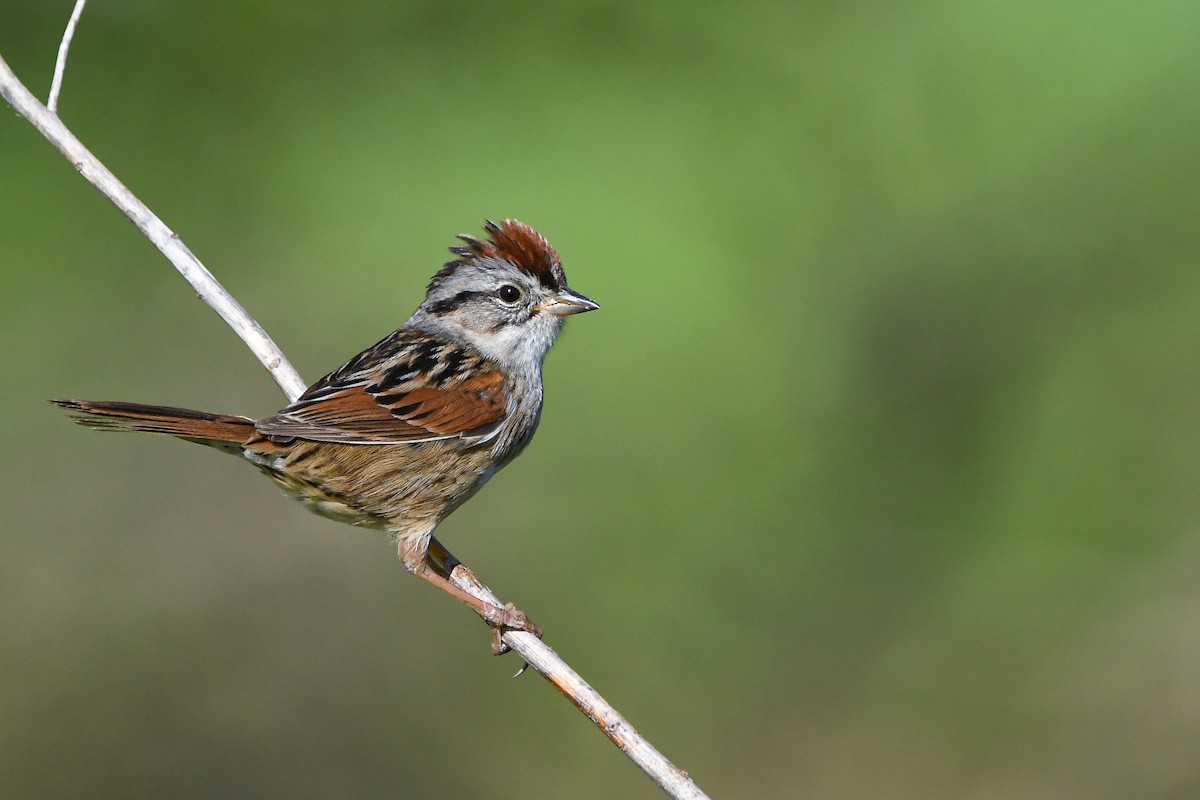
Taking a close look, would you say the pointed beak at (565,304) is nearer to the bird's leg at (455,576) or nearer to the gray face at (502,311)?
the gray face at (502,311)

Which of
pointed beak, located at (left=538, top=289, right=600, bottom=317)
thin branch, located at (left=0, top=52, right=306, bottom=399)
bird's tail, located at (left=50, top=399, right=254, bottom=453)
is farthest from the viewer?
pointed beak, located at (left=538, top=289, right=600, bottom=317)

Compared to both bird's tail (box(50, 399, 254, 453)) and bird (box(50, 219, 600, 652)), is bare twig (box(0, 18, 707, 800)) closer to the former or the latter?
bird (box(50, 219, 600, 652))

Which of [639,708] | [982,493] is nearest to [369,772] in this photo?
[639,708]

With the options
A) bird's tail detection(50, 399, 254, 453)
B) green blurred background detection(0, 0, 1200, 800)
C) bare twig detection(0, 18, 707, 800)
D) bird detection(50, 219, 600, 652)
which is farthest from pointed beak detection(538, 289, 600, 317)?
green blurred background detection(0, 0, 1200, 800)

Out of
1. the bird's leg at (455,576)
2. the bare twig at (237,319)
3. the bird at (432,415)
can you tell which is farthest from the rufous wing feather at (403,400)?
the bird's leg at (455,576)

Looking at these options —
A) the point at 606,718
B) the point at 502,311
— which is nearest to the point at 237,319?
the point at 502,311

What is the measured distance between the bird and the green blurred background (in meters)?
2.01

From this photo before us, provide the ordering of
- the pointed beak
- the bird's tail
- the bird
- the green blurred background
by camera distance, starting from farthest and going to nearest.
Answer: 1. the green blurred background
2. the pointed beak
3. the bird
4. the bird's tail

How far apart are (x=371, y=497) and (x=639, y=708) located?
8.17 ft

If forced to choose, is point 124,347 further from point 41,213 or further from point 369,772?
point 369,772

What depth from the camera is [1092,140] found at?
664 centimetres

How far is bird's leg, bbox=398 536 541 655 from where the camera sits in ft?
11.4

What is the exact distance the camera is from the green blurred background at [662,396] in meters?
5.62

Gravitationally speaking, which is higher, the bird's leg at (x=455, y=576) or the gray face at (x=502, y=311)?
the gray face at (x=502, y=311)
